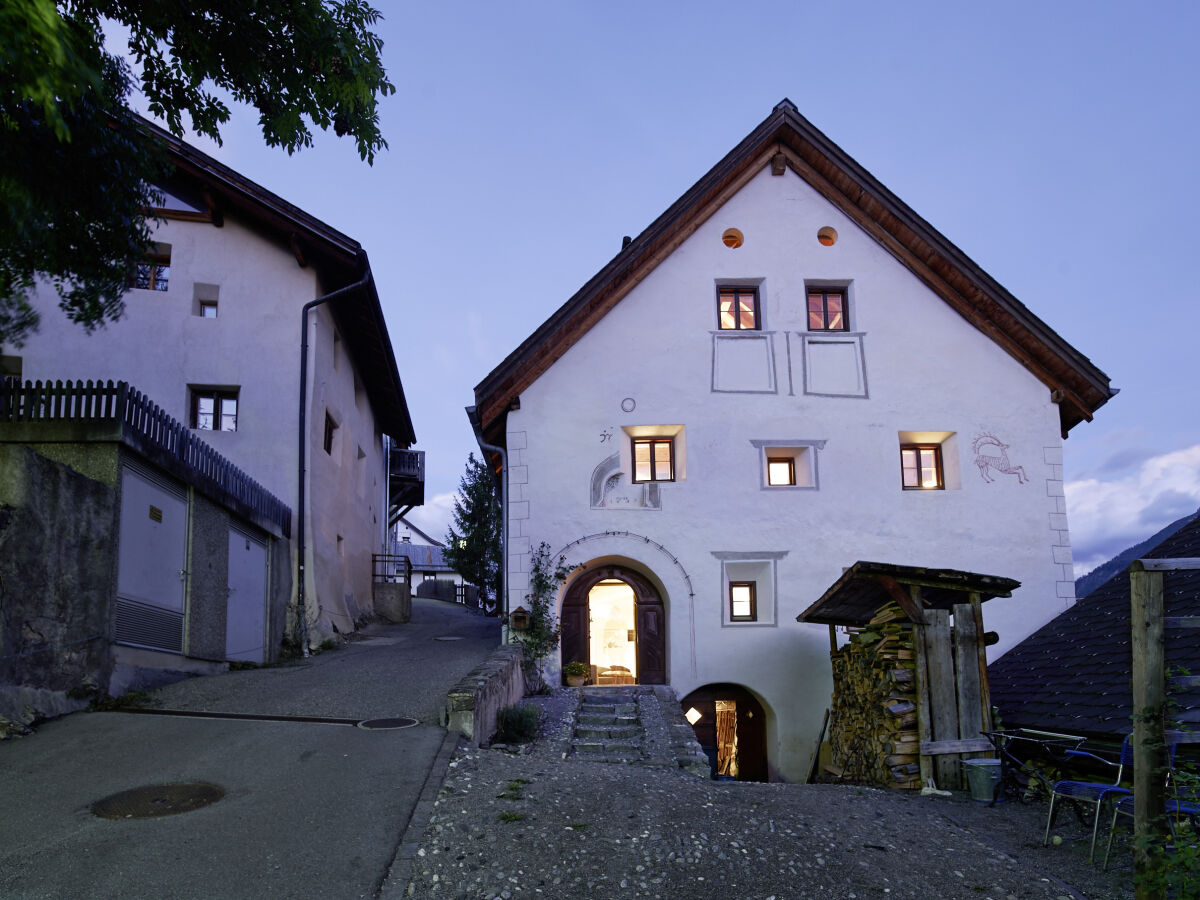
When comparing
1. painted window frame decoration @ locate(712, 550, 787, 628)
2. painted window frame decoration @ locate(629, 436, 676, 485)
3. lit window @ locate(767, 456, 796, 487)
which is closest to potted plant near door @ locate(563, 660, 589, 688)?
painted window frame decoration @ locate(712, 550, 787, 628)

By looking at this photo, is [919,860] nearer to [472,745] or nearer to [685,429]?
[472,745]

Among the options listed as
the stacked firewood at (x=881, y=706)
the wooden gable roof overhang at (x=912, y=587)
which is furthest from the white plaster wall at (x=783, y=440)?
the wooden gable roof overhang at (x=912, y=587)

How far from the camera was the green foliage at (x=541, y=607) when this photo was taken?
14.8 m

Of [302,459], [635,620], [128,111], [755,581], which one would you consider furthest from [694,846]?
[302,459]

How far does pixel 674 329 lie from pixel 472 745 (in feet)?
31.3

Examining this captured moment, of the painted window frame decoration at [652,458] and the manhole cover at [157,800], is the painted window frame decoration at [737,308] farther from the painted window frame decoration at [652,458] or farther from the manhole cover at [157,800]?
the manhole cover at [157,800]

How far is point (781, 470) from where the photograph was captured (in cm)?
1628

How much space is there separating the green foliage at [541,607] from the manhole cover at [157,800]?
8.13 meters

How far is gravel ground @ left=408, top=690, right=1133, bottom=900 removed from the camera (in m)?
5.54

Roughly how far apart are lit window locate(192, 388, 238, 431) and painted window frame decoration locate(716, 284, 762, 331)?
8.70m

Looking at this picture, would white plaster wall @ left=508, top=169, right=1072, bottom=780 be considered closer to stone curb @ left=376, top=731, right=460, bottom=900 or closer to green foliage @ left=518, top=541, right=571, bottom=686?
green foliage @ left=518, top=541, right=571, bottom=686

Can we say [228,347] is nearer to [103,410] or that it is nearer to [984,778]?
[103,410]

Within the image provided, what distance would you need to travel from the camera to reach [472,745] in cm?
805

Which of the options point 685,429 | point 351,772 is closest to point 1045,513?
point 685,429
